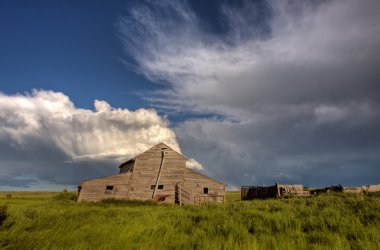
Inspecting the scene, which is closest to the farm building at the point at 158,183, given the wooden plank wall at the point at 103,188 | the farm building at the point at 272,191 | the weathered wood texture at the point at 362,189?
the wooden plank wall at the point at 103,188

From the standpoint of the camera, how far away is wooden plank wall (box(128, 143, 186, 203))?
36719mm

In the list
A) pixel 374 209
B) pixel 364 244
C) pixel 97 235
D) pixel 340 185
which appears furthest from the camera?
pixel 340 185

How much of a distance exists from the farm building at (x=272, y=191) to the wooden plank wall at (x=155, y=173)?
1218 centimetres

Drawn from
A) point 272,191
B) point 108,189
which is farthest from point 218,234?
point 272,191

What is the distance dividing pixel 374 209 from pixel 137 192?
29.4m

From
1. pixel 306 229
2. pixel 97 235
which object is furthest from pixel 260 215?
pixel 97 235

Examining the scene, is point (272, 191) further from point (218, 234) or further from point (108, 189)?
point (218, 234)

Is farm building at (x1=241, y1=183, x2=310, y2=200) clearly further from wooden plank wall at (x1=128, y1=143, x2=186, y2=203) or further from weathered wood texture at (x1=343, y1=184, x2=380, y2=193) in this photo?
wooden plank wall at (x1=128, y1=143, x2=186, y2=203)

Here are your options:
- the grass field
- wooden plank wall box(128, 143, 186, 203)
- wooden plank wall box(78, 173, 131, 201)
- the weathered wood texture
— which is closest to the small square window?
wooden plank wall box(78, 173, 131, 201)

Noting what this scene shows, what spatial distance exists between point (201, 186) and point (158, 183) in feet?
19.6

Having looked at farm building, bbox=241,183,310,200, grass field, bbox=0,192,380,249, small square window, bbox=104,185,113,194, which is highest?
farm building, bbox=241,183,310,200

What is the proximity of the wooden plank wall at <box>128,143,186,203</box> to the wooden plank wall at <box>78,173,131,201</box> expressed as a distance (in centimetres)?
103

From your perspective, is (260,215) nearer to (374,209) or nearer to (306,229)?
(306,229)

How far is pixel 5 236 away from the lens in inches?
293
